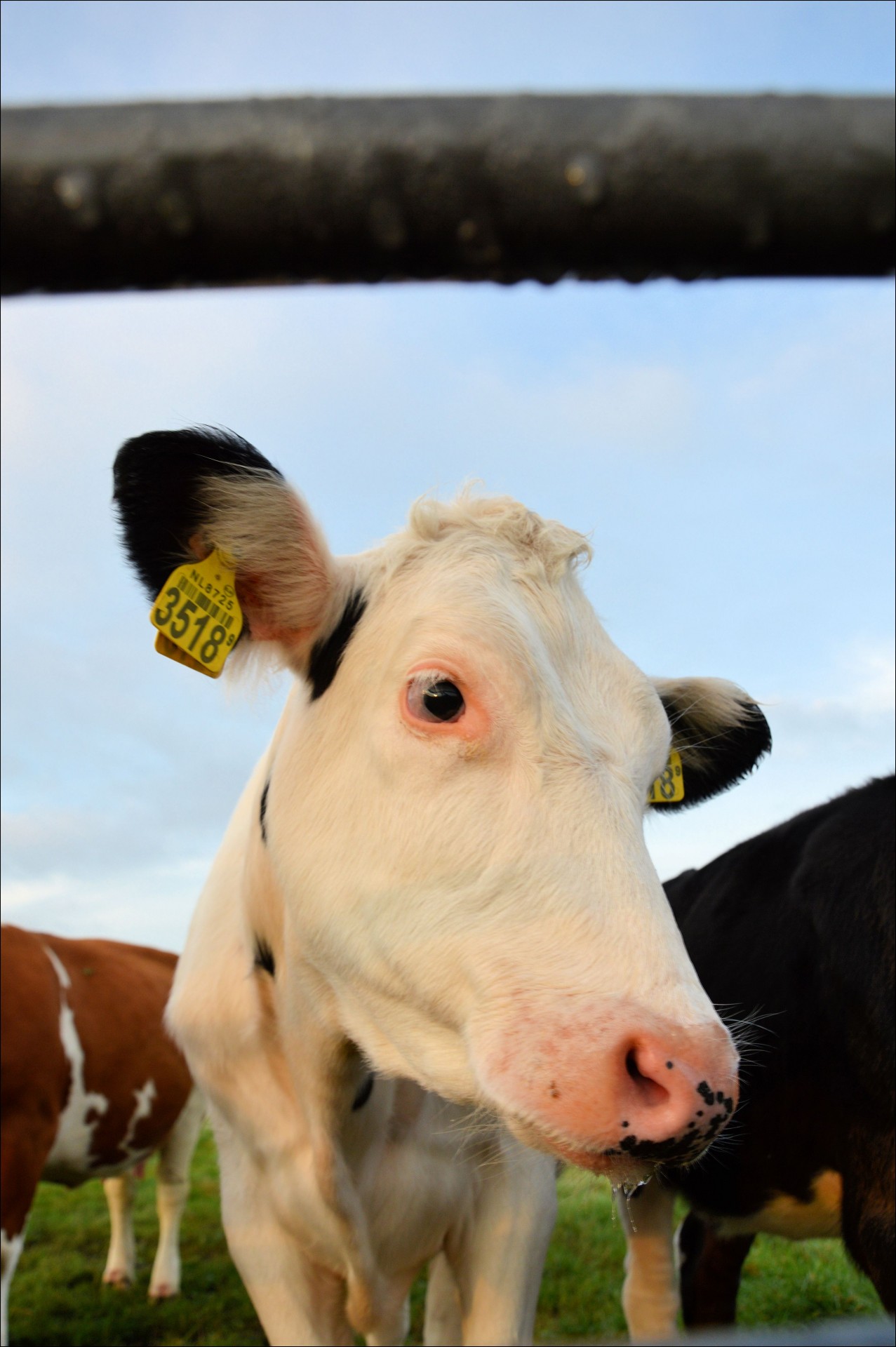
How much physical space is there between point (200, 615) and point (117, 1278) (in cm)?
669

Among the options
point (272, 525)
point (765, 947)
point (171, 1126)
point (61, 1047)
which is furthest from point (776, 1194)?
point (171, 1126)

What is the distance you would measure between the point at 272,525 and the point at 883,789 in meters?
2.66

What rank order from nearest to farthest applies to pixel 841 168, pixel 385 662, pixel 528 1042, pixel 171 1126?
pixel 841 168, pixel 528 1042, pixel 385 662, pixel 171 1126

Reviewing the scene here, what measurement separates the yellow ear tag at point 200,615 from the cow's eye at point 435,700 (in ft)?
1.74

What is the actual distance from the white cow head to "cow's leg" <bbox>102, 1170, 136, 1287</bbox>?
5.94m

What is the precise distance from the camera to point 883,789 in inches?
164

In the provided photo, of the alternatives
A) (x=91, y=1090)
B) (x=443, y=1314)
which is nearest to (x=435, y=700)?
(x=443, y=1314)

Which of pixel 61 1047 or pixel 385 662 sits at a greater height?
pixel 385 662

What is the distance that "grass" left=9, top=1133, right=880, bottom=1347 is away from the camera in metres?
5.60

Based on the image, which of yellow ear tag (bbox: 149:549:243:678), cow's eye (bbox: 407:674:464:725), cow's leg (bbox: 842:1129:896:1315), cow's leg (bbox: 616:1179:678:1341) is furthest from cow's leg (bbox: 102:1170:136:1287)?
cow's eye (bbox: 407:674:464:725)

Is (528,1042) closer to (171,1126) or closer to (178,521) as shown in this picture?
(178,521)

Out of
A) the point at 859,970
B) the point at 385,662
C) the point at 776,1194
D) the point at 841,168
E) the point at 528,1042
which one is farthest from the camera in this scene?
the point at 776,1194

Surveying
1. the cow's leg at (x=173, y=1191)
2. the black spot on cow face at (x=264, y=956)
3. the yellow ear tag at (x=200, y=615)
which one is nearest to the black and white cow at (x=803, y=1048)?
the black spot on cow face at (x=264, y=956)

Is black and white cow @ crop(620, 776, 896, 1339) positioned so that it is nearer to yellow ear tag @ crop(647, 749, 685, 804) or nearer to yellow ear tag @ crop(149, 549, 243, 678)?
yellow ear tag @ crop(647, 749, 685, 804)
